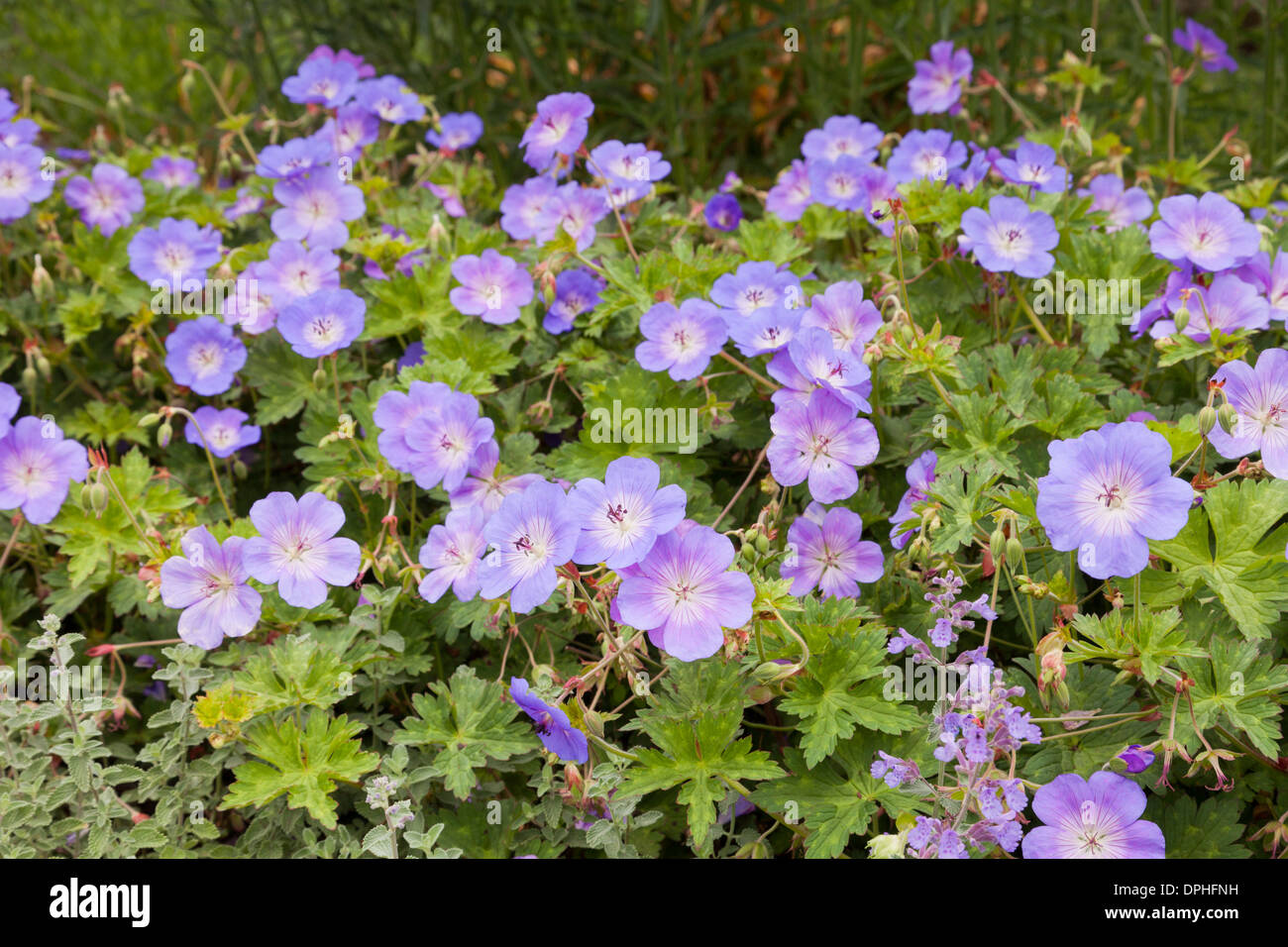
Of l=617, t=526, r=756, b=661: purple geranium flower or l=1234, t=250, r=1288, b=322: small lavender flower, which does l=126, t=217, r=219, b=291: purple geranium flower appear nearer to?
l=617, t=526, r=756, b=661: purple geranium flower

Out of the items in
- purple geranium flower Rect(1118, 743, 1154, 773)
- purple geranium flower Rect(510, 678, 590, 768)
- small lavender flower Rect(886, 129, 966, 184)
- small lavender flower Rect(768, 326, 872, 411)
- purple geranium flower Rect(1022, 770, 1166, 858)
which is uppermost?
small lavender flower Rect(886, 129, 966, 184)

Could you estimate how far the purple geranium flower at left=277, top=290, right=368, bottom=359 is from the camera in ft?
6.12

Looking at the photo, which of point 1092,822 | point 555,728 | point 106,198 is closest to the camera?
point 1092,822

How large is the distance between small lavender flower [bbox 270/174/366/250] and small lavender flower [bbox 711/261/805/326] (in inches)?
30.2

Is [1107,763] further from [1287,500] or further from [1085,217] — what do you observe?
[1085,217]

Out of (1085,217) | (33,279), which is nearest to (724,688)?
(1085,217)

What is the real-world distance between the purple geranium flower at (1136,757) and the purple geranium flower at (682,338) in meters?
0.75

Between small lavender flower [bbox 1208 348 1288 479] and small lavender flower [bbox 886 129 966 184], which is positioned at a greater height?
small lavender flower [bbox 886 129 966 184]

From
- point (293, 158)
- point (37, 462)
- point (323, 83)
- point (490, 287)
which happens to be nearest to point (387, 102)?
point (323, 83)

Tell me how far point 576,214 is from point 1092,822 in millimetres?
1333

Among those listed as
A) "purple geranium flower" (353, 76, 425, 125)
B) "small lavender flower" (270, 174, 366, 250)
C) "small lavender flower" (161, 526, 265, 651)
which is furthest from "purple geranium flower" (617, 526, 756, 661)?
"purple geranium flower" (353, 76, 425, 125)

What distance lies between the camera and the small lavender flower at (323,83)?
7.65ft

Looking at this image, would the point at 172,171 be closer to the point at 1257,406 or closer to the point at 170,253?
the point at 170,253

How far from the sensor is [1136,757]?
1300 millimetres
